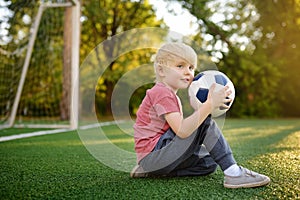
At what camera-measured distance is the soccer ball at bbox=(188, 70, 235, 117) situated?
5.70 feet

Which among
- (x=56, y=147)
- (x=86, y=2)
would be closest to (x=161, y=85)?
(x=56, y=147)

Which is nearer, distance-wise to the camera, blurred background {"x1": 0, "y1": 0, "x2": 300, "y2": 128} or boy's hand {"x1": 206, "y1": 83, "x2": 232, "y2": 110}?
boy's hand {"x1": 206, "y1": 83, "x2": 232, "y2": 110}

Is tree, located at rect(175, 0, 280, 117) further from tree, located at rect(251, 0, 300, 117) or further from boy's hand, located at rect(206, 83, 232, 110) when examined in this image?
boy's hand, located at rect(206, 83, 232, 110)

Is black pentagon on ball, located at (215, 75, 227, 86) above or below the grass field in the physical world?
above

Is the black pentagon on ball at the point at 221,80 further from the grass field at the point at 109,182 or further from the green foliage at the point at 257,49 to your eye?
the green foliage at the point at 257,49

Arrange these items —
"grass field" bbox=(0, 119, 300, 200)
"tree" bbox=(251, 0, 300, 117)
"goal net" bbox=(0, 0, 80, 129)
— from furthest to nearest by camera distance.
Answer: "tree" bbox=(251, 0, 300, 117) < "goal net" bbox=(0, 0, 80, 129) < "grass field" bbox=(0, 119, 300, 200)

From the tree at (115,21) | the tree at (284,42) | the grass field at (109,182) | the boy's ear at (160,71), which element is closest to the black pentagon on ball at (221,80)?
the boy's ear at (160,71)

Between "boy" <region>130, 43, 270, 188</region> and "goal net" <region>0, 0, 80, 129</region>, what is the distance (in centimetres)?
301

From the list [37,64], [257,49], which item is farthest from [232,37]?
[37,64]

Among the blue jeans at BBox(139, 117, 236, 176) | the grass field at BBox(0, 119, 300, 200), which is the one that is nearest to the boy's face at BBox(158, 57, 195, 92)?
the blue jeans at BBox(139, 117, 236, 176)

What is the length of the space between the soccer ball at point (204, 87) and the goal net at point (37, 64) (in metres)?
3.14

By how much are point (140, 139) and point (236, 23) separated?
1135 centimetres

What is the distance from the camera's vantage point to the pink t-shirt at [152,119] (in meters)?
1.81

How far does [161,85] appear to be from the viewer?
1.87 meters
